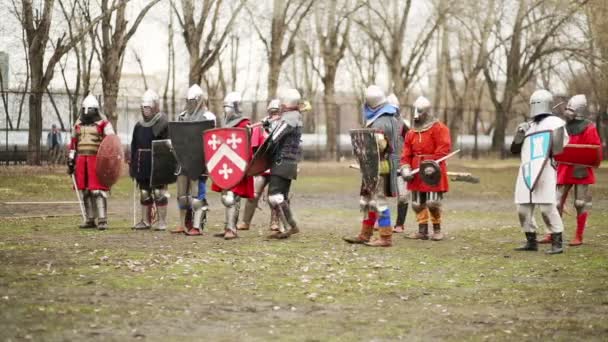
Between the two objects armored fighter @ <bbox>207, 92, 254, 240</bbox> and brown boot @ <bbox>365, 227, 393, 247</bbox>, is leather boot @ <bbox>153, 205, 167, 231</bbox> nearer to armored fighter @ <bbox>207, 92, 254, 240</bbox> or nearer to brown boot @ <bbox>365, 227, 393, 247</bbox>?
armored fighter @ <bbox>207, 92, 254, 240</bbox>

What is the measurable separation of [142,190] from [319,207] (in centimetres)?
582

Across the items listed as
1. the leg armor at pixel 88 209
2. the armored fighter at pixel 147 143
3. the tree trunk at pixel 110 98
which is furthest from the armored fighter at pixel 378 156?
the tree trunk at pixel 110 98

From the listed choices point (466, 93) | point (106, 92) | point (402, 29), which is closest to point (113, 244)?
point (106, 92)

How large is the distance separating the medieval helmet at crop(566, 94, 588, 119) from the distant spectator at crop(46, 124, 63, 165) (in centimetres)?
1867

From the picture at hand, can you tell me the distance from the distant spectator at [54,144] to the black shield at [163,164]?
1609cm

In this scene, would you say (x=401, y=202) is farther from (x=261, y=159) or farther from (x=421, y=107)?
(x=261, y=159)

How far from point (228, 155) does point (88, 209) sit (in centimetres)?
254

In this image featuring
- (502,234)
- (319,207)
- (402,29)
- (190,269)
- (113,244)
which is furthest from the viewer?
(402,29)

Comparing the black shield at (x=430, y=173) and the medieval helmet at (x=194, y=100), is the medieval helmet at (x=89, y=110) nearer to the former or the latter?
the medieval helmet at (x=194, y=100)

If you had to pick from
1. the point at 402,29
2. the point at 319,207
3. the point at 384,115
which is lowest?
the point at 319,207

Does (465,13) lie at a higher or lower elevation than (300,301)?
Result: higher

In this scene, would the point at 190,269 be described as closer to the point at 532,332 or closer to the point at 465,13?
the point at 532,332

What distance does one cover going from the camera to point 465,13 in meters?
36.9

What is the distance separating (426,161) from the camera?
11398mm
